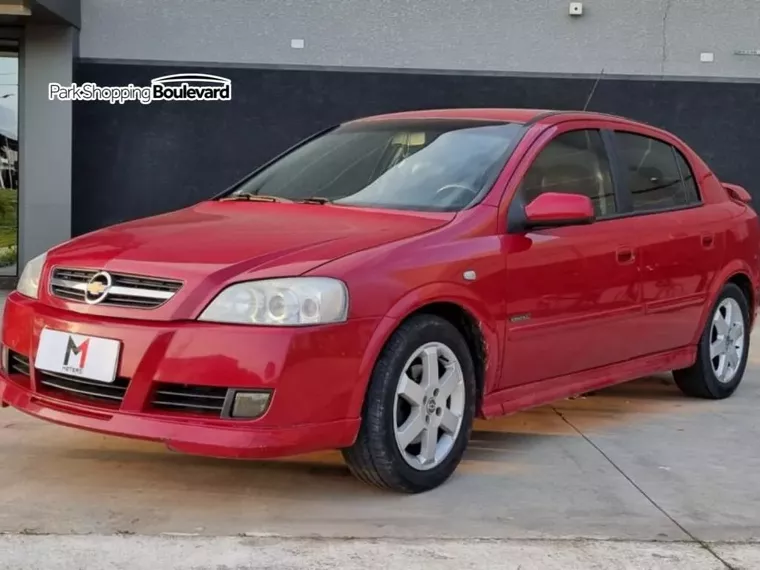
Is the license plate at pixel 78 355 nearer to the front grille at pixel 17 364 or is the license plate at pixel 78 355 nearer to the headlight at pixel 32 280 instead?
the front grille at pixel 17 364

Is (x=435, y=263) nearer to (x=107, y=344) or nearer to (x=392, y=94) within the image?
(x=107, y=344)

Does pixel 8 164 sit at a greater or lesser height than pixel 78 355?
greater

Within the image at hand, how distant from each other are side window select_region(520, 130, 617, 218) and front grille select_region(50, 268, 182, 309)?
1.75 metres

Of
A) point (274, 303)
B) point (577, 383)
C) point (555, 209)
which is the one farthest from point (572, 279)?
point (274, 303)

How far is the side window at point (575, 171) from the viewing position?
4793 millimetres

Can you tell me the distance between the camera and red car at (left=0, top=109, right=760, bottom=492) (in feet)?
12.0

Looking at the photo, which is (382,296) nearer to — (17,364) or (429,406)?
(429,406)

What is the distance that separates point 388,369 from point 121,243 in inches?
46.6

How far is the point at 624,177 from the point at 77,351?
297 cm

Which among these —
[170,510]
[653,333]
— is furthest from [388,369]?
[653,333]

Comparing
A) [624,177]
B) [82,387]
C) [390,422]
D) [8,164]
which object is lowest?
[390,422]

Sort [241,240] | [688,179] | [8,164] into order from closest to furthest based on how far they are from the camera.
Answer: [241,240], [688,179], [8,164]

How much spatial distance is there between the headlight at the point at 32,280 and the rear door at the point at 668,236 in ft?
9.54

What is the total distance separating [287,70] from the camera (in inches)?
437
